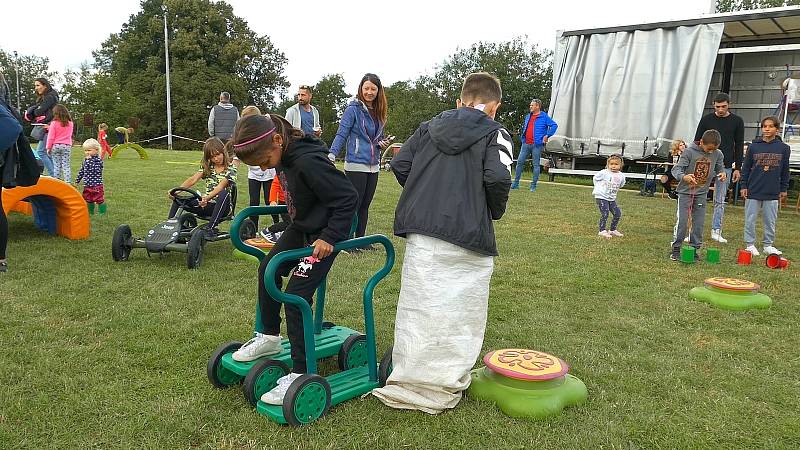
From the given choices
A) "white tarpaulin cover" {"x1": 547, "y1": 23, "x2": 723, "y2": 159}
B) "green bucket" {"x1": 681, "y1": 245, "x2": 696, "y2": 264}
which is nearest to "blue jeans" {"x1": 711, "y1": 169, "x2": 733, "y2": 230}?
"green bucket" {"x1": 681, "y1": 245, "x2": 696, "y2": 264}

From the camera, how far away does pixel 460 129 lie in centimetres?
339

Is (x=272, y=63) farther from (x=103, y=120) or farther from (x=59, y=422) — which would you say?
(x=59, y=422)

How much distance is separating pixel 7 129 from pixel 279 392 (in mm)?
4026

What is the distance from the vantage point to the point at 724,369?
4.07m

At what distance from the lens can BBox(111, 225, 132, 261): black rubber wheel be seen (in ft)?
20.9

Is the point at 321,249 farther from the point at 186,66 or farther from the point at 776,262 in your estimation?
the point at 186,66

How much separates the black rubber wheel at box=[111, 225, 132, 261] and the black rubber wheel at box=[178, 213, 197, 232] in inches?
21.1

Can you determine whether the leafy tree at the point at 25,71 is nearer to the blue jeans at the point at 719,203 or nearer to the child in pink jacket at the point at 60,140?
the child in pink jacket at the point at 60,140

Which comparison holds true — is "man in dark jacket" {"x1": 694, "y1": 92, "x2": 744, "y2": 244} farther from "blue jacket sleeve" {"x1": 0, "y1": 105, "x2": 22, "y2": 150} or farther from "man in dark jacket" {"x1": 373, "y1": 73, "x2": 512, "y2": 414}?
"blue jacket sleeve" {"x1": 0, "y1": 105, "x2": 22, "y2": 150}

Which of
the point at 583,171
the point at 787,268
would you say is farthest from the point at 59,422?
the point at 583,171

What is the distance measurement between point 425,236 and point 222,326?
198cm

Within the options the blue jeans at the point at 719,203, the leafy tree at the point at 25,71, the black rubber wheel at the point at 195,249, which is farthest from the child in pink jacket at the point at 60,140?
the leafy tree at the point at 25,71

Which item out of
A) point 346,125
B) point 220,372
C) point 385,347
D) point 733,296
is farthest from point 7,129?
point 733,296

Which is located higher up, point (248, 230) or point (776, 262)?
point (248, 230)
